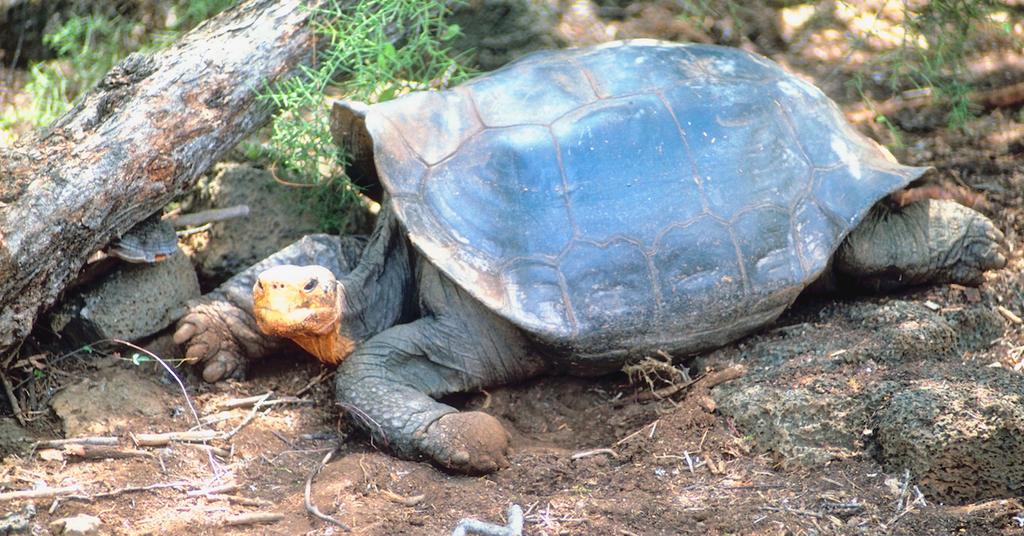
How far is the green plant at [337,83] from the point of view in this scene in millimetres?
4906

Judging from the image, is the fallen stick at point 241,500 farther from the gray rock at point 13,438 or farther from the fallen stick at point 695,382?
the fallen stick at point 695,382

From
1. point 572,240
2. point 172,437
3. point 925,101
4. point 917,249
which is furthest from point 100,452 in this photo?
point 925,101

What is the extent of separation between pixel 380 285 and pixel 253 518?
59.6 inches

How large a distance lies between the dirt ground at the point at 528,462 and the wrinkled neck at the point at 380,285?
316 mm

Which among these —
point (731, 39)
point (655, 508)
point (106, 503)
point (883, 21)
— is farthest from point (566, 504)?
point (883, 21)

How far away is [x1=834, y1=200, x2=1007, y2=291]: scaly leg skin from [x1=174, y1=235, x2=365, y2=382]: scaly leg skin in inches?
97.1

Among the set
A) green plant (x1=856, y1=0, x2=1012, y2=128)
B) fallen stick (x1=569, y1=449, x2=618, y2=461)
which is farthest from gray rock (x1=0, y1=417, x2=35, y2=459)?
green plant (x1=856, y1=0, x2=1012, y2=128)

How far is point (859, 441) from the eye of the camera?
368cm

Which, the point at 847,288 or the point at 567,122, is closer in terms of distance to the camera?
the point at 567,122

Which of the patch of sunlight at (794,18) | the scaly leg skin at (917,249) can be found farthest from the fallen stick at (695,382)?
the patch of sunlight at (794,18)

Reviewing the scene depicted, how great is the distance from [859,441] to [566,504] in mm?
1104

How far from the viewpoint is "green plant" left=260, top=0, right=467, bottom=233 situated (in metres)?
4.91

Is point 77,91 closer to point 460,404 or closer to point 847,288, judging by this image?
point 460,404

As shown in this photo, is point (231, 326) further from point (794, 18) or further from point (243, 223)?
point (794, 18)
